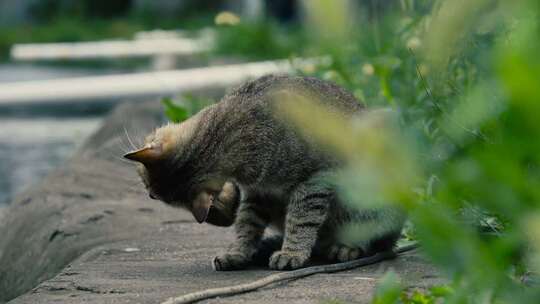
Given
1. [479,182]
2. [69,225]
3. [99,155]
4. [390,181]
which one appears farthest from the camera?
[99,155]

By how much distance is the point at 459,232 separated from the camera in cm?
149

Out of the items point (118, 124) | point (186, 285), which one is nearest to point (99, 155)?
point (118, 124)

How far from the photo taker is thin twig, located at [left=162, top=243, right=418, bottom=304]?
121 inches

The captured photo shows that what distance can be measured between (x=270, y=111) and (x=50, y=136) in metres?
8.58

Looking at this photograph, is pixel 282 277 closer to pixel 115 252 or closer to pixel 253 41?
pixel 115 252

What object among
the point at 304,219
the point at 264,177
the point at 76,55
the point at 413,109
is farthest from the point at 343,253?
the point at 76,55

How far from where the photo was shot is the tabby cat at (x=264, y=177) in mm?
3709

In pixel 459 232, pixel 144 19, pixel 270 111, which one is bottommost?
pixel 144 19

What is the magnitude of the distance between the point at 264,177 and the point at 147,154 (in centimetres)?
43

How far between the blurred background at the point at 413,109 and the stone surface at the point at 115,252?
Result: 1.11 ft

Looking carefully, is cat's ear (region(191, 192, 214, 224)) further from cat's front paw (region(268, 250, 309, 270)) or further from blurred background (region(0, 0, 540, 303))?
blurred background (region(0, 0, 540, 303))

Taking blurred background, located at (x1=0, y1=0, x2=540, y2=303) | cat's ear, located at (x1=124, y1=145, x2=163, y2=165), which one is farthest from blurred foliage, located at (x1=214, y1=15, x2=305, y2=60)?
cat's ear, located at (x1=124, y1=145, x2=163, y2=165)

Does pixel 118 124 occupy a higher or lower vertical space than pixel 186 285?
lower

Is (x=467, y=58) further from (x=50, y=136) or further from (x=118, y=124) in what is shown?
(x=50, y=136)
